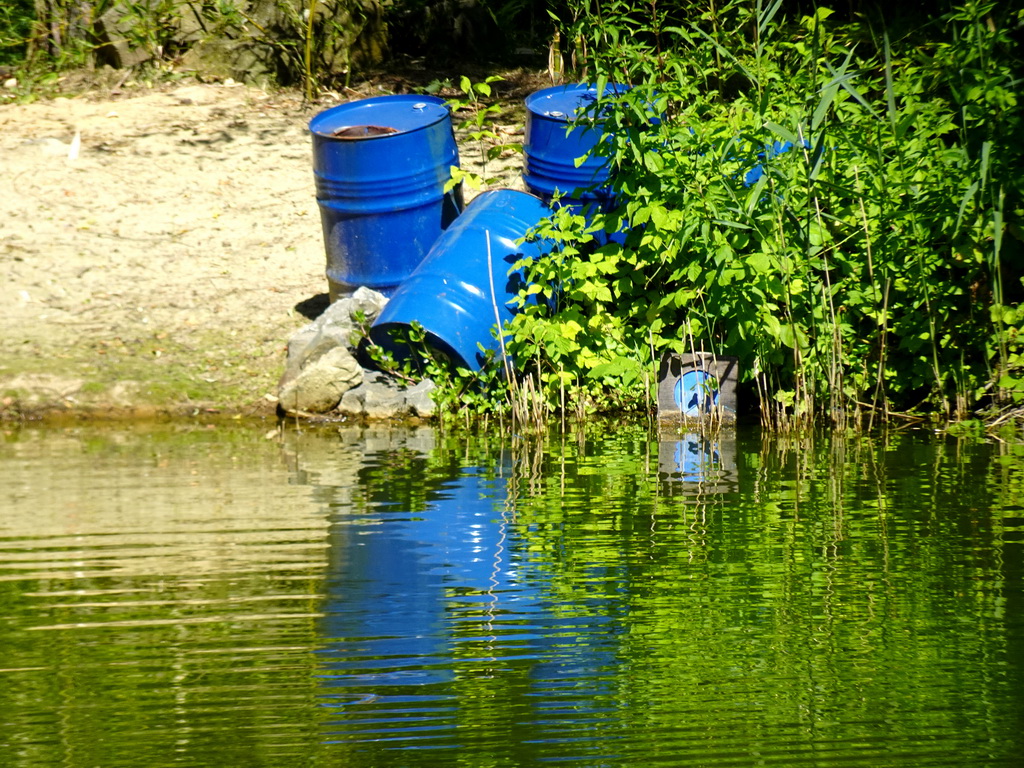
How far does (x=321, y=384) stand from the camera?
6680 mm

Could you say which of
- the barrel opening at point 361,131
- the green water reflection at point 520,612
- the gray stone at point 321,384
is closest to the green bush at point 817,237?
the green water reflection at point 520,612

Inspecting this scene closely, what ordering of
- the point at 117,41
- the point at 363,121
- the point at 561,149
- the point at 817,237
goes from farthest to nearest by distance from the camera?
the point at 117,41, the point at 363,121, the point at 561,149, the point at 817,237

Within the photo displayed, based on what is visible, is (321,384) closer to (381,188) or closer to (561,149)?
(381,188)

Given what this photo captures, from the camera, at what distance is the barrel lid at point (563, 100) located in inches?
272

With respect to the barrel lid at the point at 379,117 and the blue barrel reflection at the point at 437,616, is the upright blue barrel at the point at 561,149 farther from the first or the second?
the blue barrel reflection at the point at 437,616

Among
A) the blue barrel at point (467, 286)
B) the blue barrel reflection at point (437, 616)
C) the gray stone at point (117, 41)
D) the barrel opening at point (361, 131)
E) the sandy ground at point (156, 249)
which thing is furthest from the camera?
the gray stone at point (117, 41)

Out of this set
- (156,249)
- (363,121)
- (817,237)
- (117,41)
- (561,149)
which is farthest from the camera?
(117,41)

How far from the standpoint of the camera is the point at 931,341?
596cm

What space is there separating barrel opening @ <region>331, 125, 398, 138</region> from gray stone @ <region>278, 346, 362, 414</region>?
1354mm

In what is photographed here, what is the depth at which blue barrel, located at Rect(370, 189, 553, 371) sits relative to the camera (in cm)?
659

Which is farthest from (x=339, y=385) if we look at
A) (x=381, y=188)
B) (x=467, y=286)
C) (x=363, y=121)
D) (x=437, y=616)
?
(x=437, y=616)

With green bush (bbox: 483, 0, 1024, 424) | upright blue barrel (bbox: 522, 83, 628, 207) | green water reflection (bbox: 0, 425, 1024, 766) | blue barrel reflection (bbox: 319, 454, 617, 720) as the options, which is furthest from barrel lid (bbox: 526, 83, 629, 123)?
blue barrel reflection (bbox: 319, 454, 617, 720)

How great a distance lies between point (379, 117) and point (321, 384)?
6.02 feet

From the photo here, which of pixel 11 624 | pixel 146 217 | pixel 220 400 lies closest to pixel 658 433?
pixel 220 400
